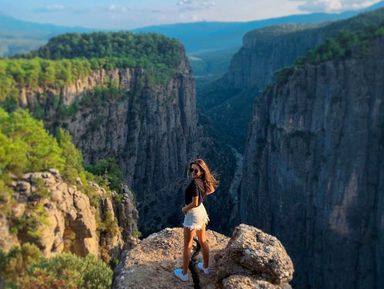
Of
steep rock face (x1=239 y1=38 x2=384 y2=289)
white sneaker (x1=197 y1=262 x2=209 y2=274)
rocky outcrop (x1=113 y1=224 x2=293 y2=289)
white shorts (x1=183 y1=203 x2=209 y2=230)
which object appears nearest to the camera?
rocky outcrop (x1=113 y1=224 x2=293 y2=289)

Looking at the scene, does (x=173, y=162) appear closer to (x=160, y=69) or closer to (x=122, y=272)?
(x=160, y=69)

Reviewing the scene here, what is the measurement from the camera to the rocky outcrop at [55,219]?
1013 inches

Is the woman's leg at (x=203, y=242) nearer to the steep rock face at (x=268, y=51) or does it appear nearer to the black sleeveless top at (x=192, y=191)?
the black sleeveless top at (x=192, y=191)

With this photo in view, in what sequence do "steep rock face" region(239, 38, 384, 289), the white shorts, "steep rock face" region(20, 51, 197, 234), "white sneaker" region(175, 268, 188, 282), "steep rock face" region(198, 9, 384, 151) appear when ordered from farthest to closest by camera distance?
"steep rock face" region(198, 9, 384, 151), "steep rock face" region(20, 51, 197, 234), "steep rock face" region(239, 38, 384, 289), "white sneaker" region(175, 268, 188, 282), the white shorts

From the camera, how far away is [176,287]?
15516mm

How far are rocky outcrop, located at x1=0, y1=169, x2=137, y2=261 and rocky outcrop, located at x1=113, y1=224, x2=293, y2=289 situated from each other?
10234 mm

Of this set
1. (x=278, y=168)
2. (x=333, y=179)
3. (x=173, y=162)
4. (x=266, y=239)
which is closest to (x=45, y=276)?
(x=266, y=239)

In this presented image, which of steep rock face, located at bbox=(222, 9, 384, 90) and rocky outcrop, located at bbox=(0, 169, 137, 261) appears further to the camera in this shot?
steep rock face, located at bbox=(222, 9, 384, 90)

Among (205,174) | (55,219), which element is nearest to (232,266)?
(205,174)

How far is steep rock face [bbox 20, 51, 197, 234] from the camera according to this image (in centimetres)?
6969

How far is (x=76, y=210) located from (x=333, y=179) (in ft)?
125

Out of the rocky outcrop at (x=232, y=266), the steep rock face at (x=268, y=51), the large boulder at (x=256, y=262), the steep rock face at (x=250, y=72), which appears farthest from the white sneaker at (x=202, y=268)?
the steep rock face at (x=268, y=51)

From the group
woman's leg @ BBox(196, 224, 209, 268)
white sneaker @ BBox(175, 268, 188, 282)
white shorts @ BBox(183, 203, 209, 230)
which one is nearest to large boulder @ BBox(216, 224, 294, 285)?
woman's leg @ BBox(196, 224, 209, 268)

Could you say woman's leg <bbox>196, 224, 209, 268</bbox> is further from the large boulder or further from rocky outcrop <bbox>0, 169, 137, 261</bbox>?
rocky outcrop <bbox>0, 169, 137, 261</bbox>
